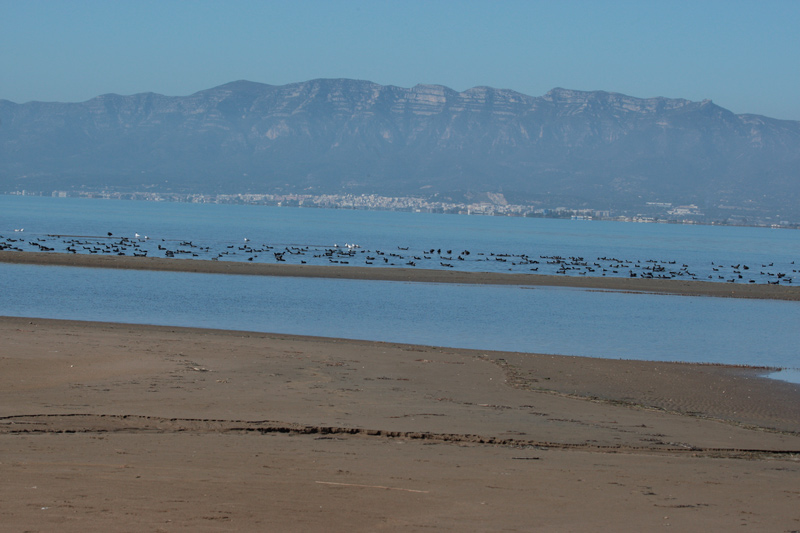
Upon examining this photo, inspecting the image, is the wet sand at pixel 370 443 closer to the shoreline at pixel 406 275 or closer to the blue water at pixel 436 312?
the blue water at pixel 436 312

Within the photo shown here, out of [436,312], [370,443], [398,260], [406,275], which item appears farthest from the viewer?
[398,260]

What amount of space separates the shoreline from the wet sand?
92.5 feet

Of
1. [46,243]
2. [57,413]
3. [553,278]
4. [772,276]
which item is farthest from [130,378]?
[772,276]

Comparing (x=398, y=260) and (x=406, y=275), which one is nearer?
(x=406, y=275)

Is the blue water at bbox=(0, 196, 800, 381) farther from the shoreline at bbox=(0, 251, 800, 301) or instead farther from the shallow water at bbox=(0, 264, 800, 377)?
the shoreline at bbox=(0, 251, 800, 301)

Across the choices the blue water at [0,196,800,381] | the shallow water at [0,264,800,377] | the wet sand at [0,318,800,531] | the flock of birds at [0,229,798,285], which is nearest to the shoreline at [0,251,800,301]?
the shallow water at [0,264,800,377]

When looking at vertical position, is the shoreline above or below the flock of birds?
below

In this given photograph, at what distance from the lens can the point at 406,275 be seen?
1891 inches

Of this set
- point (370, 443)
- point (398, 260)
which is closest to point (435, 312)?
point (370, 443)

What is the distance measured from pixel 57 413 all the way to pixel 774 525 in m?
8.41

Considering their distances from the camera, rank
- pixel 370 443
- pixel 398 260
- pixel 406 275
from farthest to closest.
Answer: pixel 398 260 < pixel 406 275 < pixel 370 443

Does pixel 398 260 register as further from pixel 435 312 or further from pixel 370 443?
pixel 370 443

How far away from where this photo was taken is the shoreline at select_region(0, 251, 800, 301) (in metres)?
46.0

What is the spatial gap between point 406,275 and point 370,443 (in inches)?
1489
